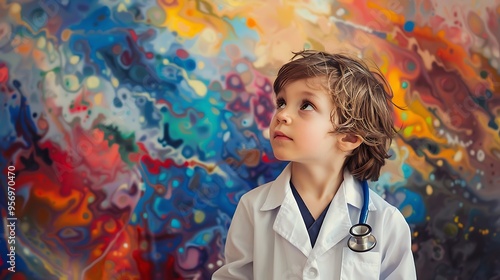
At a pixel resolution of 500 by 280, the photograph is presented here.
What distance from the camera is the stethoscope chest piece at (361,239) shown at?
3.85 ft

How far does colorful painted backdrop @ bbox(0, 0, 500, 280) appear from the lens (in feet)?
4.88

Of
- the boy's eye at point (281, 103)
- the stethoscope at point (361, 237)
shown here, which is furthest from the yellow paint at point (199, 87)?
the stethoscope at point (361, 237)

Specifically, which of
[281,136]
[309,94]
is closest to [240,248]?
[281,136]

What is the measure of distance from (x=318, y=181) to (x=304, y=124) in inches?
6.4

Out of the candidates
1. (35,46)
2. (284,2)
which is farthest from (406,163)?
(35,46)

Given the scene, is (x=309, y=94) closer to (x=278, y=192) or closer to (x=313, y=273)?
(x=278, y=192)

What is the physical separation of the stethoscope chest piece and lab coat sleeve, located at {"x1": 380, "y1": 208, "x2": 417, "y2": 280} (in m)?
0.10

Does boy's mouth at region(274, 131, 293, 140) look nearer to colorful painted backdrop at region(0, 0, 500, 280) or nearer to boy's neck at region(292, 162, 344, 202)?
boy's neck at region(292, 162, 344, 202)

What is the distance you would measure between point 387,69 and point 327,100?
0.48 meters

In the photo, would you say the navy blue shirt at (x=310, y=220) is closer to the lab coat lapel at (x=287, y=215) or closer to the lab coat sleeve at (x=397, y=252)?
the lab coat lapel at (x=287, y=215)

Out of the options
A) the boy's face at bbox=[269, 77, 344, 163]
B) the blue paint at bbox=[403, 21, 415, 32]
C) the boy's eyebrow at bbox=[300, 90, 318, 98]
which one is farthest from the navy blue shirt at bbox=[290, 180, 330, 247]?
the blue paint at bbox=[403, 21, 415, 32]

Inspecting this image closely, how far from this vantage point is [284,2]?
1.58m

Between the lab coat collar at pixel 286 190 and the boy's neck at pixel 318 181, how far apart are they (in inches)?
0.9

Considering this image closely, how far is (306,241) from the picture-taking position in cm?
123
